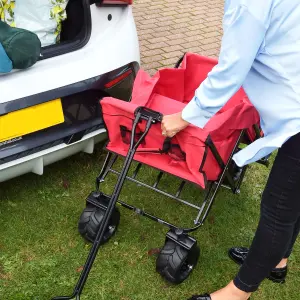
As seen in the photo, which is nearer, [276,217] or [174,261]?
[276,217]

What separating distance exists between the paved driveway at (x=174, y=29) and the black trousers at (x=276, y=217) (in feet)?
9.08

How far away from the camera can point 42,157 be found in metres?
2.77

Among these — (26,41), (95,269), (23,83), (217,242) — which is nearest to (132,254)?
(95,269)

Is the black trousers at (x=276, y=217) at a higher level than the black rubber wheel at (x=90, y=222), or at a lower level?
higher

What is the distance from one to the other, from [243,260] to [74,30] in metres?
1.70

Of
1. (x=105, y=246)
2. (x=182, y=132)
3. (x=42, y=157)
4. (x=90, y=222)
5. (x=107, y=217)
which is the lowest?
(x=105, y=246)

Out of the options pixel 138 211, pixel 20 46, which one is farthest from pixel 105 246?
pixel 20 46

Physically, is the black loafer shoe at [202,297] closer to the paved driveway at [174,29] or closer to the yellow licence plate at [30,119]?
the yellow licence plate at [30,119]

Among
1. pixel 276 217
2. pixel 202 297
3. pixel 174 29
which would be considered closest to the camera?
pixel 276 217

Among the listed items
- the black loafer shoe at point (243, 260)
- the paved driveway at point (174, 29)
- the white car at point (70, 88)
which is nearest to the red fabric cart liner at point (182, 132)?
the white car at point (70, 88)

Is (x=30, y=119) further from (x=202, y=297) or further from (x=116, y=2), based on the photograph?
(x=202, y=297)

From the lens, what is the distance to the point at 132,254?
2.83 m

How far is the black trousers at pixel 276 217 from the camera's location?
2.05 m

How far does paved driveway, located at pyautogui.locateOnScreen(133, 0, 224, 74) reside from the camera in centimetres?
520
